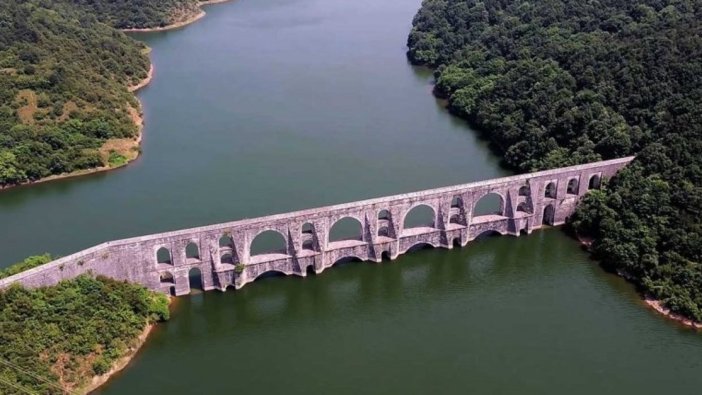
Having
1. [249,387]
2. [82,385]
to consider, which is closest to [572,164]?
[249,387]

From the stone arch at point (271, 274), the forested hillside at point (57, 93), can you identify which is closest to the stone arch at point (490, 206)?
the stone arch at point (271, 274)

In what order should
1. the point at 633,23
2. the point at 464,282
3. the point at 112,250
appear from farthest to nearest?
the point at 633,23 < the point at 464,282 < the point at 112,250

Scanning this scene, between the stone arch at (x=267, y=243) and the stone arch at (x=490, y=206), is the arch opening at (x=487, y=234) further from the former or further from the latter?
the stone arch at (x=267, y=243)

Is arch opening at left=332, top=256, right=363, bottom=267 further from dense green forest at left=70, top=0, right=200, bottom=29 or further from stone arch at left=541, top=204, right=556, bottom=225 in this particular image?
dense green forest at left=70, top=0, right=200, bottom=29

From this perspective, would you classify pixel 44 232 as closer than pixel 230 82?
Yes

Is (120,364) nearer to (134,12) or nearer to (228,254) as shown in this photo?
(228,254)

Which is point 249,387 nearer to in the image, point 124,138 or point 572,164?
point 572,164

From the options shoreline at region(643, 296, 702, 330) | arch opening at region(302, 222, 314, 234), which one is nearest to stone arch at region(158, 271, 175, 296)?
arch opening at region(302, 222, 314, 234)
